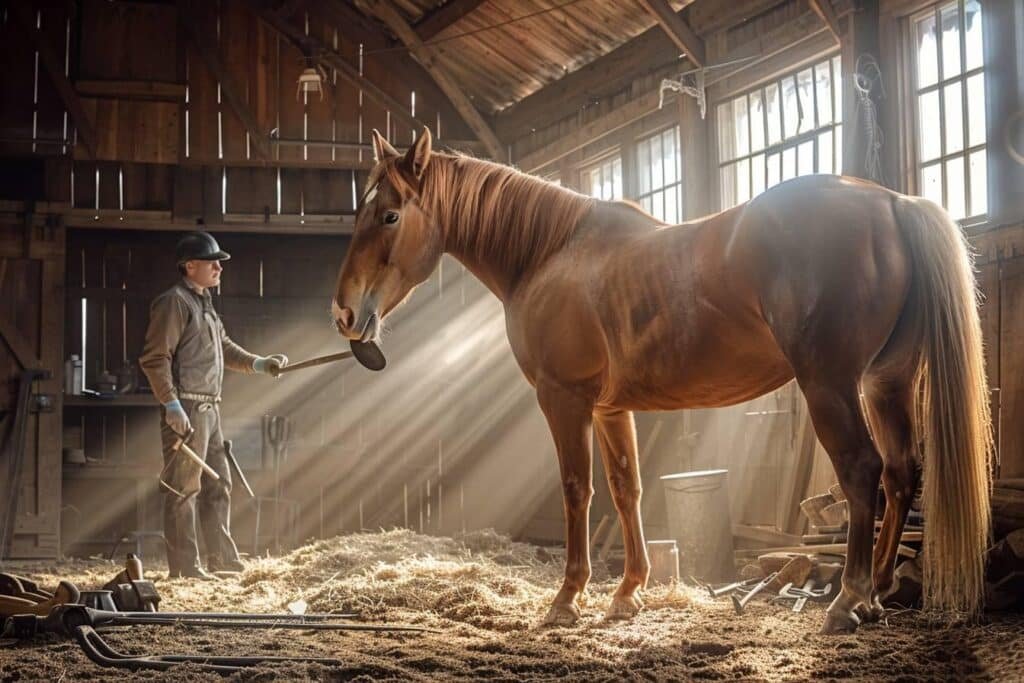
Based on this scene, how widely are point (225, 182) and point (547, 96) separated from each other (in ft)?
10.4

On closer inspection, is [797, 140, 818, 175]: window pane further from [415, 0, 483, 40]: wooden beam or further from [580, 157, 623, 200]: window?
[415, 0, 483, 40]: wooden beam

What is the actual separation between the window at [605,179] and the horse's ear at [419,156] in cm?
441

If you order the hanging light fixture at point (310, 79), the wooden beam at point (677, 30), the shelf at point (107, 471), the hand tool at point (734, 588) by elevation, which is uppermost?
the hanging light fixture at point (310, 79)

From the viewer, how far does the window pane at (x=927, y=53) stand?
6219 millimetres

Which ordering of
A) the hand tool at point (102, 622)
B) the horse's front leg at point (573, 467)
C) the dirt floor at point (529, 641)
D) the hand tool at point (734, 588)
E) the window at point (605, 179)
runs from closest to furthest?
the dirt floor at point (529, 641), the hand tool at point (102, 622), the horse's front leg at point (573, 467), the hand tool at point (734, 588), the window at point (605, 179)

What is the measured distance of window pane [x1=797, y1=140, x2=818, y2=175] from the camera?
7152mm

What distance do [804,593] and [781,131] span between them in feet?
11.4

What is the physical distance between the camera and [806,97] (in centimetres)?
723

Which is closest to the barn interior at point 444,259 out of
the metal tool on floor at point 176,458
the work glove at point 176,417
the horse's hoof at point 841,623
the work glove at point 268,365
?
the horse's hoof at point 841,623

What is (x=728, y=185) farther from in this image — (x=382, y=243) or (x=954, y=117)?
(x=382, y=243)

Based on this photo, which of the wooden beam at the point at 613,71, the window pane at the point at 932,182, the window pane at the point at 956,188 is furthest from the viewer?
the wooden beam at the point at 613,71

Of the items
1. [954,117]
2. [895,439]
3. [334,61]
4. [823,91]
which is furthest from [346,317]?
[334,61]

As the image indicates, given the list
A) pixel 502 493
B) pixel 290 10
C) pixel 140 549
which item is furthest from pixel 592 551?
pixel 290 10

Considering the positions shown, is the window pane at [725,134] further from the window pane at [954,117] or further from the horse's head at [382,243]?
the horse's head at [382,243]
